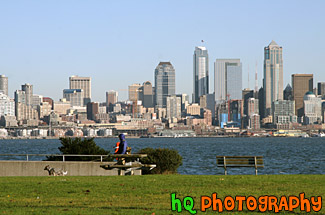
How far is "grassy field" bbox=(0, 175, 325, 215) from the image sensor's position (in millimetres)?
15148

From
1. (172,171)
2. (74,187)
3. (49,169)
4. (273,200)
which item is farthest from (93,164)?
(273,200)

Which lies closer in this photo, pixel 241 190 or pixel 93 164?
pixel 241 190

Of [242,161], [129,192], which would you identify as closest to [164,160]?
[242,161]

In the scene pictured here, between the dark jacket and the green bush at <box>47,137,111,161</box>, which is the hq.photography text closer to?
the dark jacket

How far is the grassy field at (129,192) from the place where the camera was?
15.1 metres

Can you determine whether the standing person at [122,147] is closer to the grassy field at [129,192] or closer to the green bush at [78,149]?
the grassy field at [129,192]

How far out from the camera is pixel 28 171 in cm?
2830

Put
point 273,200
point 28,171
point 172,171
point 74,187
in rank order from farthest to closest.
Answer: point 172,171, point 28,171, point 74,187, point 273,200

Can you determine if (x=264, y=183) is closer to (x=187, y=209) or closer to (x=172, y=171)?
(x=187, y=209)

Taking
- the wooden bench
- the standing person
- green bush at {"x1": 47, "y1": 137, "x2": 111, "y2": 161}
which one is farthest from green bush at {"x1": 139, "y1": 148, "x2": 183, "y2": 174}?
the standing person

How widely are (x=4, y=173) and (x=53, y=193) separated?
34.8 ft

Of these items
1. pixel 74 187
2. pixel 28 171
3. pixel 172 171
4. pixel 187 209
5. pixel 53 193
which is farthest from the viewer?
pixel 172 171

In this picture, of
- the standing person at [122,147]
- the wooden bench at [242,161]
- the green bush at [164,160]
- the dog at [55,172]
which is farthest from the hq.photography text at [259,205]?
the green bush at [164,160]

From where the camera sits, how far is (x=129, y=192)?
18125 mm
